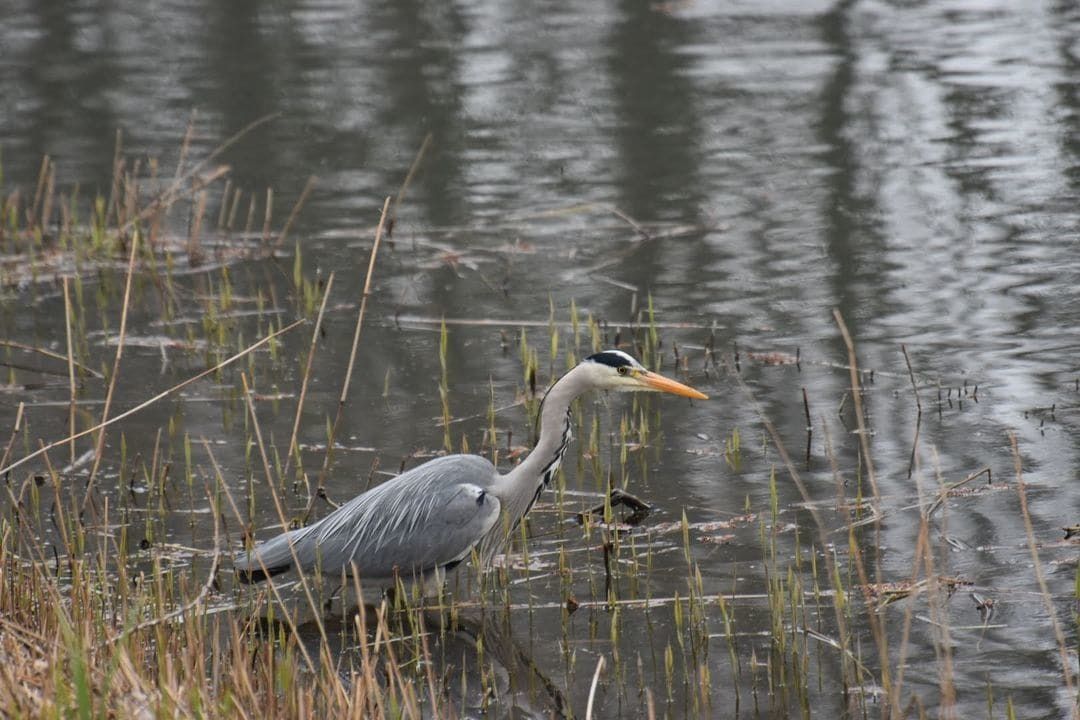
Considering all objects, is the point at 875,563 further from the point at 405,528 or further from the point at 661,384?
the point at 405,528

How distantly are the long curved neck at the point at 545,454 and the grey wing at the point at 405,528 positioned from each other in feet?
0.40

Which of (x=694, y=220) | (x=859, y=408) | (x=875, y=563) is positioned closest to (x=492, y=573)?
(x=875, y=563)

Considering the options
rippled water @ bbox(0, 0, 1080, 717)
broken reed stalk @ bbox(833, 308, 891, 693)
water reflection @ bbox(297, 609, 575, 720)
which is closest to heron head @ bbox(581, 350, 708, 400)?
rippled water @ bbox(0, 0, 1080, 717)

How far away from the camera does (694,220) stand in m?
11.3

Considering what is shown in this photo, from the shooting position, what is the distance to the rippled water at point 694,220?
21.5ft

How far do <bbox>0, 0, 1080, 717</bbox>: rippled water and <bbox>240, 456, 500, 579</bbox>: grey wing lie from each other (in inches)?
14.7

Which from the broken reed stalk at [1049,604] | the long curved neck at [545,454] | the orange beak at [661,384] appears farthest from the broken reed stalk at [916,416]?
the long curved neck at [545,454]

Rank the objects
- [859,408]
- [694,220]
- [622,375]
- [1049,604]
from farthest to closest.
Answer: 1. [694,220]
2. [859,408]
3. [622,375]
4. [1049,604]

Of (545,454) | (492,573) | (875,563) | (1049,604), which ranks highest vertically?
(1049,604)

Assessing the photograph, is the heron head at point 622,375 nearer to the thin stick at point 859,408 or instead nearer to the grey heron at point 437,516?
the grey heron at point 437,516

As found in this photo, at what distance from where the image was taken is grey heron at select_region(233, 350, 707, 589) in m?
6.08

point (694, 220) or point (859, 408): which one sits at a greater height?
point (859, 408)

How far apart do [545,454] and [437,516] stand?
1.57ft

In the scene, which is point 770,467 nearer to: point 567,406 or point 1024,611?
point 567,406
